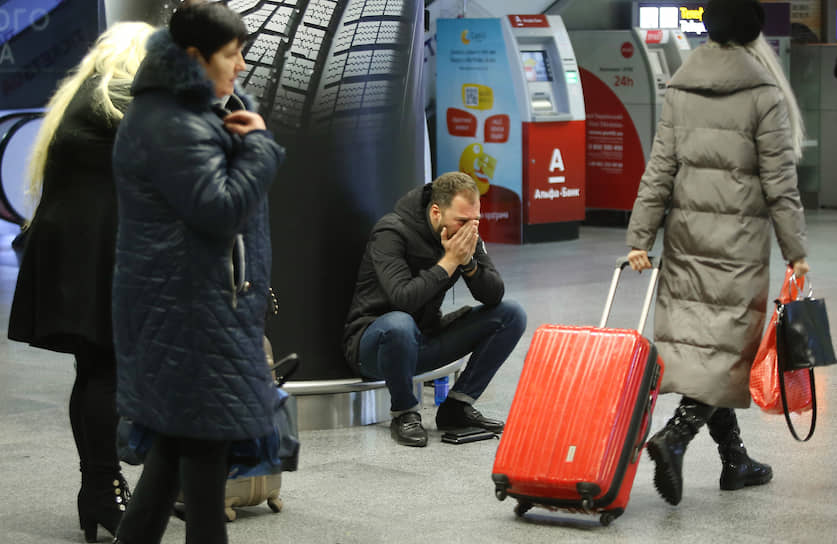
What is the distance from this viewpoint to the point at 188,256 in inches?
99.0

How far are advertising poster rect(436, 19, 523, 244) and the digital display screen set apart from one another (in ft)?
0.85

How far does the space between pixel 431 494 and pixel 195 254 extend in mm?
1745

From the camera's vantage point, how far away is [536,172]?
35.3 ft

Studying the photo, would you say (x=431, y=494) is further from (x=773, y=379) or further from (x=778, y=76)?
(x=778, y=76)

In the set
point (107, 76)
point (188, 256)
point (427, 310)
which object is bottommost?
point (427, 310)

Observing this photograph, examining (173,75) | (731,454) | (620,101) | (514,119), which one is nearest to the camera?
(173,75)

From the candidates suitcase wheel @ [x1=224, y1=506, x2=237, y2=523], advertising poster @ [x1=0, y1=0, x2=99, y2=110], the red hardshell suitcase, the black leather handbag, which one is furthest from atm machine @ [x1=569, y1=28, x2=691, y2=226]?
suitcase wheel @ [x1=224, y1=506, x2=237, y2=523]

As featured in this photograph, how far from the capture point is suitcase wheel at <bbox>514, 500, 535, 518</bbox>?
3.69m

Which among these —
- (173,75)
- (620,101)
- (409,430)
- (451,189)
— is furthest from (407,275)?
(620,101)

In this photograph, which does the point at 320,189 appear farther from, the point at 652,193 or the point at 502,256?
the point at 502,256

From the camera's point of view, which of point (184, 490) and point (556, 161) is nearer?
point (184, 490)

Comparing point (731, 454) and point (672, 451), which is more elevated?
point (672, 451)

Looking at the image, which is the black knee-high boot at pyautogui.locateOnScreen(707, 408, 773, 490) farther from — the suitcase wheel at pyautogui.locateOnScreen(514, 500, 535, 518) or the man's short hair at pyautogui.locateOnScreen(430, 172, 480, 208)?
the man's short hair at pyautogui.locateOnScreen(430, 172, 480, 208)

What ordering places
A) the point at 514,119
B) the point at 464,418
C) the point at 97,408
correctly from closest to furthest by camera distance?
the point at 97,408, the point at 464,418, the point at 514,119
